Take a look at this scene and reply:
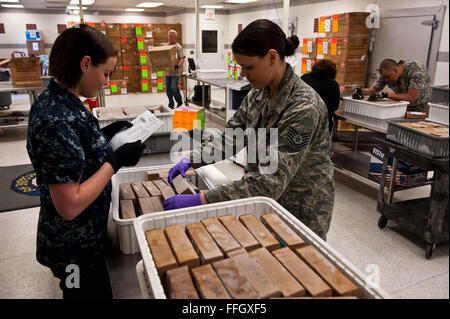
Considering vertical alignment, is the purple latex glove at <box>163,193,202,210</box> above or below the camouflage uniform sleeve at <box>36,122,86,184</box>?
below

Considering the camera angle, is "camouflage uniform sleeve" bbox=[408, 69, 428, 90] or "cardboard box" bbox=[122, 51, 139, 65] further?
"cardboard box" bbox=[122, 51, 139, 65]

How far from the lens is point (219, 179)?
1.73 metres

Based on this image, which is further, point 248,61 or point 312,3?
point 312,3

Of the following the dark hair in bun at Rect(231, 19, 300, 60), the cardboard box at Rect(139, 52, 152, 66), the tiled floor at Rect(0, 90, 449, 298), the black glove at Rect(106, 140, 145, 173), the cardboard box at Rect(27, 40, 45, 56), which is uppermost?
the cardboard box at Rect(27, 40, 45, 56)

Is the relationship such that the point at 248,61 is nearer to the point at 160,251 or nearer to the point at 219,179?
the point at 219,179

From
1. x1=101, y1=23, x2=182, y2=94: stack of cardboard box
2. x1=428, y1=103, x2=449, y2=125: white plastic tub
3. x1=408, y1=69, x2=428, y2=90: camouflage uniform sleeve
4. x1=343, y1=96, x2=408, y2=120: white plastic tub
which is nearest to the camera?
x1=428, y1=103, x2=449, y2=125: white plastic tub

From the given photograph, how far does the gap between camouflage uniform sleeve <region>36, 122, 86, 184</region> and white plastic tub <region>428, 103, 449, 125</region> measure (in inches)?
38.4

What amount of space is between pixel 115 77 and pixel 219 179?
1056 cm

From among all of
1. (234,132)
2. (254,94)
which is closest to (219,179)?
(234,132)

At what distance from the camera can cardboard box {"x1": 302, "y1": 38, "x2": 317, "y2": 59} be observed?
729cm

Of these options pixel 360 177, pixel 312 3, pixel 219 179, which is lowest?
pixel 360 177

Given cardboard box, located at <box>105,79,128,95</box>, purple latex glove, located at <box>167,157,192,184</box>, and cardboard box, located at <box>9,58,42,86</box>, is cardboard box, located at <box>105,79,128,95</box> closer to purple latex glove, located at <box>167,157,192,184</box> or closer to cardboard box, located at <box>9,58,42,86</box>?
cardboard box, located at <box>9,58,42,86</box>

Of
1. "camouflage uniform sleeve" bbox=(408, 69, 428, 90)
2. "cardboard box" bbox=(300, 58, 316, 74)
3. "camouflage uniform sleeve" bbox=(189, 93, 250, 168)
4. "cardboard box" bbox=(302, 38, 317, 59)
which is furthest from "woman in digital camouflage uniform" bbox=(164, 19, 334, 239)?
"cardboard box" bbox=(300, 58, 316, 74)

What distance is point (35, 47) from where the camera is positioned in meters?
11.2
